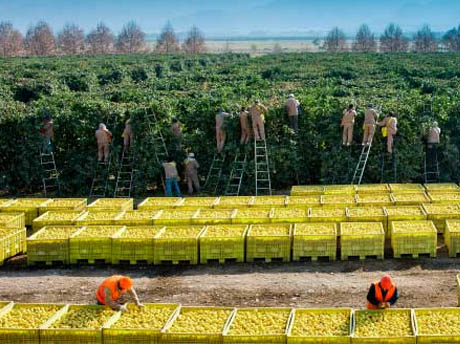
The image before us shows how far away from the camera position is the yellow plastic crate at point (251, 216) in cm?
2086

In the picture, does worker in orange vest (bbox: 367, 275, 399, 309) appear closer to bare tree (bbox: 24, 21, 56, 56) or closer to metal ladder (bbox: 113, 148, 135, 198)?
metal ladder (bbox: 113, 148, 135, 198)

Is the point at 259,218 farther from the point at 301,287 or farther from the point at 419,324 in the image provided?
the point at 419,324

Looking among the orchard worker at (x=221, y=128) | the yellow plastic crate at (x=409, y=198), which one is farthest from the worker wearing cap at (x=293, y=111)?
the yellow plastic crate at (x=409, y=198)

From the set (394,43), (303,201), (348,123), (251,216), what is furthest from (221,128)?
(394,43)

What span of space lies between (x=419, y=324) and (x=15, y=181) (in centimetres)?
2038

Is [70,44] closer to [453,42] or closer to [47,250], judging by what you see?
[453,42]

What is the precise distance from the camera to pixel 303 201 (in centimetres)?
2275

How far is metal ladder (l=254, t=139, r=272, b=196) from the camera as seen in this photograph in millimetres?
27672

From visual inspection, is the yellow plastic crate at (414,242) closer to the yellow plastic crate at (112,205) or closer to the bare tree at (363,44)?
the yellow plastic crate at (112,205)

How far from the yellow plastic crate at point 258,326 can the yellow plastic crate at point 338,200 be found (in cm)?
871

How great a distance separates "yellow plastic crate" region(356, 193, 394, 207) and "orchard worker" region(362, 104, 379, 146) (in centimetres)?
458

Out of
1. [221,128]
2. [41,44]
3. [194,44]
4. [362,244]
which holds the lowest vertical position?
[362,244]

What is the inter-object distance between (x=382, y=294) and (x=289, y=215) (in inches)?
286

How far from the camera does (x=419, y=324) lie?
43.3ft
